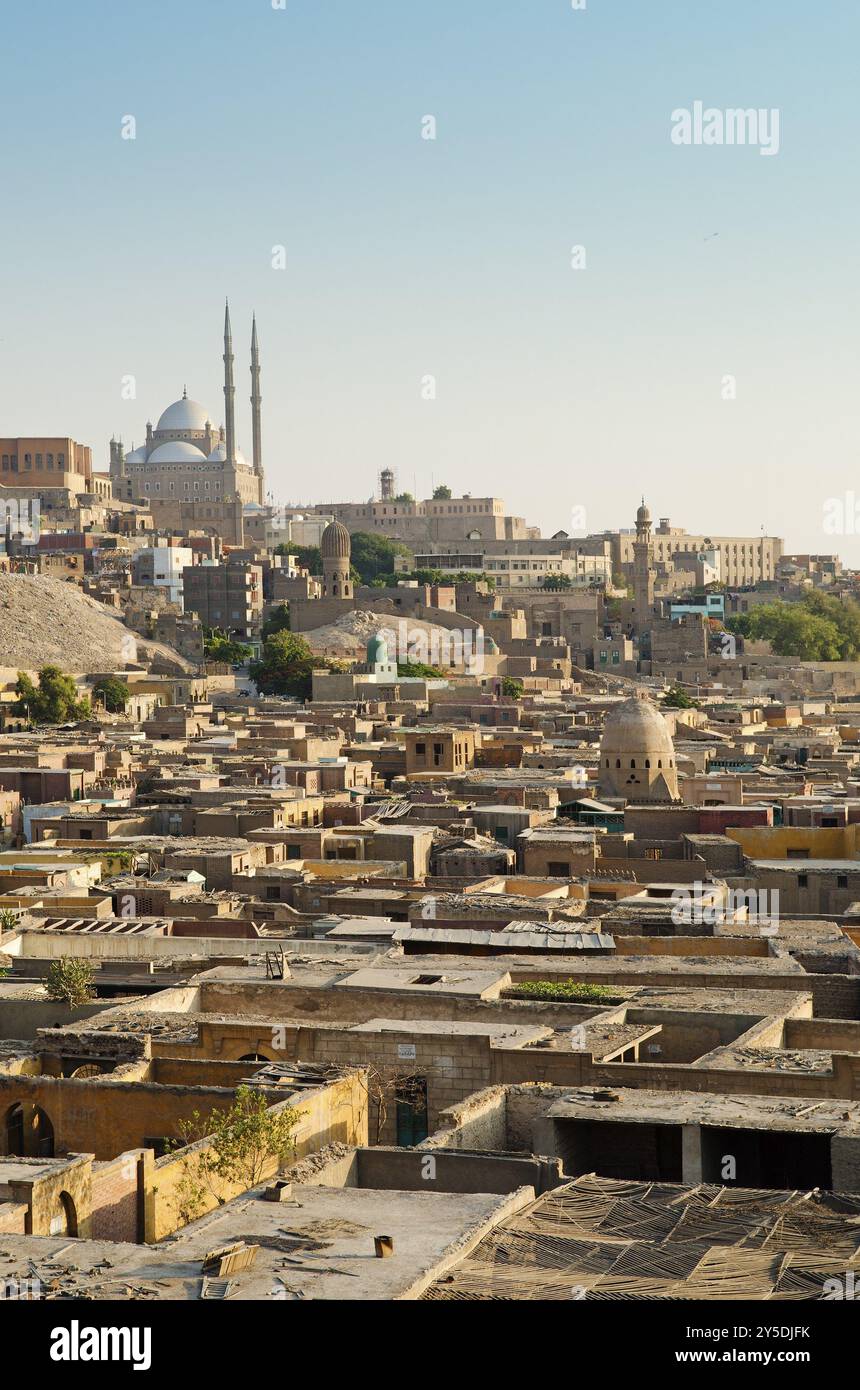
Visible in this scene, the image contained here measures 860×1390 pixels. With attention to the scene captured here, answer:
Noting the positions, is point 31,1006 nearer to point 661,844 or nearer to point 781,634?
point 661,844

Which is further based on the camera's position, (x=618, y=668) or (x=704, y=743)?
(x=618, y=668)

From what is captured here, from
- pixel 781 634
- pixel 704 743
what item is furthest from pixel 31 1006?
pixel 781 634

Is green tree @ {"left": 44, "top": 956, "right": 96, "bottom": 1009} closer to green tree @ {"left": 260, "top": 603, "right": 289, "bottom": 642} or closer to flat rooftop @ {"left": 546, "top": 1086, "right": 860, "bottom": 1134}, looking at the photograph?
flat rooftop @ {"left": 546, "top": 1086, "right": 860, "bottom": 1134}

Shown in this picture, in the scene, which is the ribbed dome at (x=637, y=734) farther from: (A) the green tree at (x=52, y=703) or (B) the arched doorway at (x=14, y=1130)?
(A) the green tree at (x=52, y=703)

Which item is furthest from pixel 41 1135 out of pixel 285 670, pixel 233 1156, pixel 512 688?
pixel 285 670

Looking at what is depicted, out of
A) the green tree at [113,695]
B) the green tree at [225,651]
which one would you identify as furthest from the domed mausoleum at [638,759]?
the green tree at [225,651]

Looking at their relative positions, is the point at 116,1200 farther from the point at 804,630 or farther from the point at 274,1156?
the point at 804,630
